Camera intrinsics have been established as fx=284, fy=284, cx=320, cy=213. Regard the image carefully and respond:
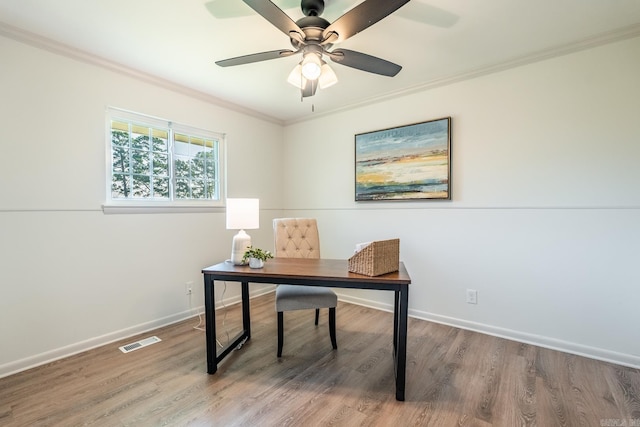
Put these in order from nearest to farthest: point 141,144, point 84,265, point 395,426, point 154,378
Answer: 1. point 395,426
2. point 154,378
3. point 84,265
4. point 141,144

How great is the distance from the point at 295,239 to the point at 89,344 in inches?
74.3

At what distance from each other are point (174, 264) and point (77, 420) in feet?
4.84

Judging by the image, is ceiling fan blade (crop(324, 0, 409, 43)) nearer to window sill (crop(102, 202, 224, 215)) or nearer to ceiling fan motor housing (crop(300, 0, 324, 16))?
ceiling fan motor housing (crop(300, 0, 324, 16))

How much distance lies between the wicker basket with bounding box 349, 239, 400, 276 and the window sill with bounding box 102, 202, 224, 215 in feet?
6.46

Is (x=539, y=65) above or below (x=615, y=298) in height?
above

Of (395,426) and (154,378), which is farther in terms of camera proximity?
(154,378)

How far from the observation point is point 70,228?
7.34ft

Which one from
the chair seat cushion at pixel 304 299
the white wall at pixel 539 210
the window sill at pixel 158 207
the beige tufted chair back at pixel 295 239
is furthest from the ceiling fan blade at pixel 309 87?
the window sill at pixel 158 207

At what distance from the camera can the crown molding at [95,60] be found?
6.47ft

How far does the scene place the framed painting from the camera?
9.11 feet

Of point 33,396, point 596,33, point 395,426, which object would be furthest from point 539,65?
point 33,396

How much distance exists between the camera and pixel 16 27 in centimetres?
194

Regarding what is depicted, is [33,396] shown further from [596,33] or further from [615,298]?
[596,33]

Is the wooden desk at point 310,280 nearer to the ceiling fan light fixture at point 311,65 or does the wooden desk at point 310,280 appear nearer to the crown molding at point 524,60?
the ceiling fan light fixture at point 311,65
